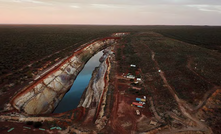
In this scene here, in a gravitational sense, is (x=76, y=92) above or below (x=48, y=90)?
below

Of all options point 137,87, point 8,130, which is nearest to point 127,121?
point 137,87

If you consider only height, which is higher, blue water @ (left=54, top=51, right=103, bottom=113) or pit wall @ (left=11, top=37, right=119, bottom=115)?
pit wall @ (left=11, top=37, right=119, bottom=115)

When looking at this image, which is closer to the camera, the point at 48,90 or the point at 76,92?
the point at 48,90

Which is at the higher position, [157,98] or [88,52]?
[88,52]

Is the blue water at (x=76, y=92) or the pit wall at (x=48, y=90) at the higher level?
the pit wall at (x=48, y=90)

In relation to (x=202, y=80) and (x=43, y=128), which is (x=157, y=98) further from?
(x=43, y=128)

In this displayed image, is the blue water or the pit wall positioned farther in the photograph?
the blue water

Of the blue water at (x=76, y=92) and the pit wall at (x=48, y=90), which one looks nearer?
the pit wall at (x=48, y=90)

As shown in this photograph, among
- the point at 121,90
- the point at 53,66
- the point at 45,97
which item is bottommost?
the point at 45,97
